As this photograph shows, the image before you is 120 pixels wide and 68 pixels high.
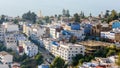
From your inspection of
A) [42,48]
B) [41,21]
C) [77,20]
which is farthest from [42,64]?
[41,21]

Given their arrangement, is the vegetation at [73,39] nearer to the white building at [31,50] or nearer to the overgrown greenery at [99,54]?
the white building at [31,50]

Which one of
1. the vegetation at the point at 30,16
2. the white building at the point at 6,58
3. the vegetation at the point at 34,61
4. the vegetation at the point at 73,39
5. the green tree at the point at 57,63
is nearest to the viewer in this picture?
the green tree at the point at 57,63

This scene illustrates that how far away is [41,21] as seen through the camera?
20.5 meters

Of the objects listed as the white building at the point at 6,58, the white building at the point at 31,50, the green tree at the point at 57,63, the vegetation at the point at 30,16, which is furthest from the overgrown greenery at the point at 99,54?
the vegetation at the point at 30,16

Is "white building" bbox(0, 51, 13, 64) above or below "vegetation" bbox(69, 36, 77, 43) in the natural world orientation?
below

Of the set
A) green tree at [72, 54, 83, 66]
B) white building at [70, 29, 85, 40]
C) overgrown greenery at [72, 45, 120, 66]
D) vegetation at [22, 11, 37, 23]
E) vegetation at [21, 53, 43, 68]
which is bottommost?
vegetation at [21, 53, 43, 68]

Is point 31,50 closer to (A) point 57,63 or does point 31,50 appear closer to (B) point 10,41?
(B) point 10,41

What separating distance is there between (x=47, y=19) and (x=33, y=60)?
24.4ft

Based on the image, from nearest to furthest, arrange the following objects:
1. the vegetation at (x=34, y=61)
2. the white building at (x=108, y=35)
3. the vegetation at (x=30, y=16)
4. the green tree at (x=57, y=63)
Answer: the green tree at (x=57, y=63) → the vegetation at (x=34, y=61) → the white building at (x=108, y=35) → the vegetation at (x=30, y=16)

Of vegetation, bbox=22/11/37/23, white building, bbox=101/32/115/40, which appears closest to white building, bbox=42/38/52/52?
white building, bbox=101/32/115/40

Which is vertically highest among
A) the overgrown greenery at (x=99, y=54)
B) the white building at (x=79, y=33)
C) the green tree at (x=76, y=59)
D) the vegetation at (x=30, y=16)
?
the vegetation at (x=30, y=16)

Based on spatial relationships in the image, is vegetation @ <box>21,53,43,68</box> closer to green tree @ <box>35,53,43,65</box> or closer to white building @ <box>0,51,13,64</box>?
green tree @ <box>35,53,43,65</box>

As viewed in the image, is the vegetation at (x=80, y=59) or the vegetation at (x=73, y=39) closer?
the vegetation at (x=80, y=59)

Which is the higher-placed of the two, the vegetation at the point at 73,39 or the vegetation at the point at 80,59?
the vegetation at the point at 73,39
